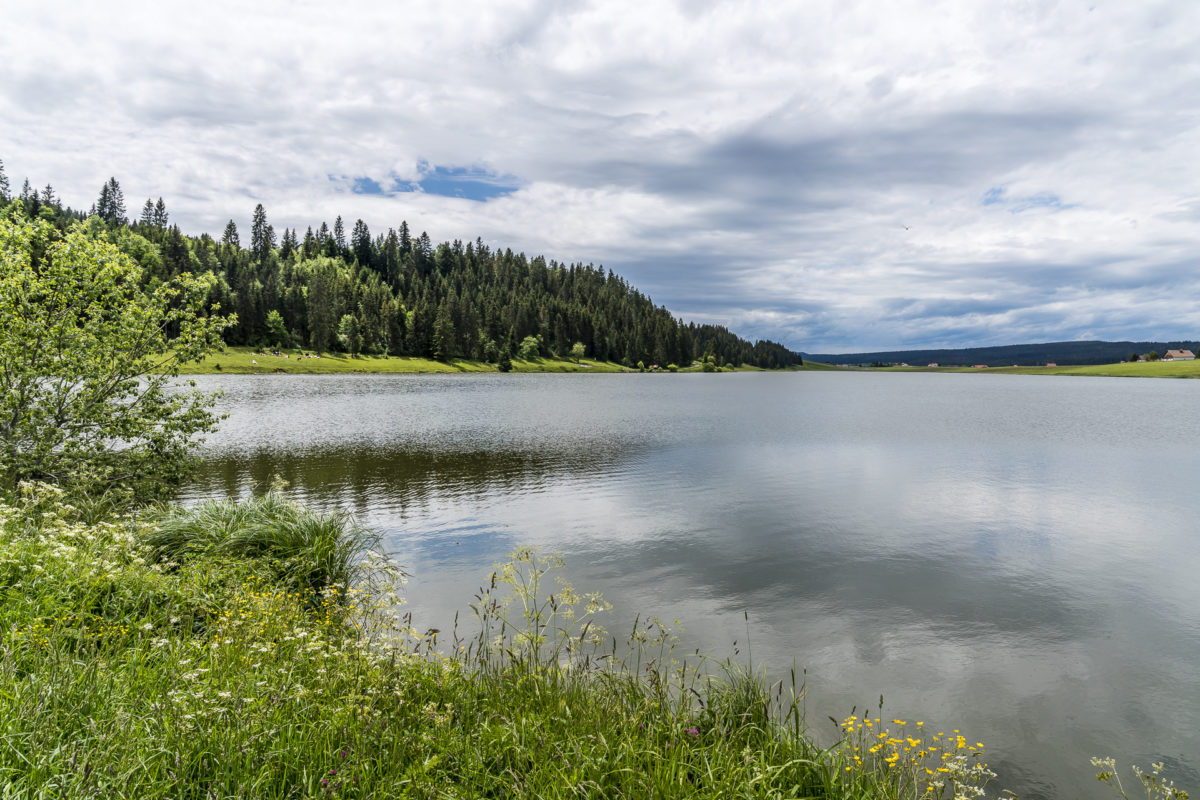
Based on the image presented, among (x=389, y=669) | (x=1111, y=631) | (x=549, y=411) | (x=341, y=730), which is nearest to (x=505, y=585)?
(x=389, y=669)

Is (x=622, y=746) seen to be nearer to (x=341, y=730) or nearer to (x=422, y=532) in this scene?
(x=341, y=730)

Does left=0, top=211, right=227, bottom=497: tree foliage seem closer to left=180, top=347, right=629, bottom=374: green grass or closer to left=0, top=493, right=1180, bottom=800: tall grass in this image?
left=0, top=493, right=1180, bottom=800: tall grass

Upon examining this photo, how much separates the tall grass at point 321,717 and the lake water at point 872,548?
245cm

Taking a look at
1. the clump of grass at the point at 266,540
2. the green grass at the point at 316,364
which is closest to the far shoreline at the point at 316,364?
the green grass at the point at 316,364

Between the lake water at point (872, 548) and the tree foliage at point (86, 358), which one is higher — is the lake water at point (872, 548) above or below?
below

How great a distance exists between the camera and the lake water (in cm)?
1052

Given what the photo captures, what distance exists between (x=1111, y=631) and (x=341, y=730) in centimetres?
1637

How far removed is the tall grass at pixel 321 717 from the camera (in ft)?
15.9

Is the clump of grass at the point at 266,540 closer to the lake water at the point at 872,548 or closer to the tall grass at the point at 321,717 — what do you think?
the tall grass at the point at 321,717

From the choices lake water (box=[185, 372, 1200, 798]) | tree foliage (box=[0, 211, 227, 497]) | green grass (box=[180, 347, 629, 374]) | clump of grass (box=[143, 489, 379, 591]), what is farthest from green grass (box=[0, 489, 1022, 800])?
green grass (box=[180, 347, 629, 374])

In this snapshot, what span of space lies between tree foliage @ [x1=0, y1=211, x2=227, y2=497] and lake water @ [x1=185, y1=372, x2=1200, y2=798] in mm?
7288

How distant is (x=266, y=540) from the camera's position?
13.9m

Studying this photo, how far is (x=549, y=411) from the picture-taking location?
215 feet

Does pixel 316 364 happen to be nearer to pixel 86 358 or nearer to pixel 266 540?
pixel 86 358
